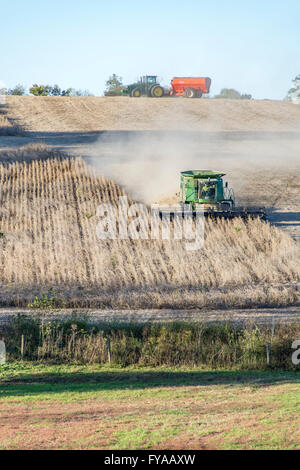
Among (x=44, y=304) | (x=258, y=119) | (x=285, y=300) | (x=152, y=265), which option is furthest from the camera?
(x=258, y=119)

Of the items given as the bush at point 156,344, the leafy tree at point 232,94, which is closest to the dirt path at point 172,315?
the bush at point 156,344

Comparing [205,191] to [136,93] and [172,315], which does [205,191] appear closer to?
[172,315]

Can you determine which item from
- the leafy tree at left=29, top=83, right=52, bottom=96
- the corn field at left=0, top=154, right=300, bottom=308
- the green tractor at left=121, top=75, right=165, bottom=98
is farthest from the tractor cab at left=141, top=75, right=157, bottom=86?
the corn field at left=0, top=154, right=300, bottom=308

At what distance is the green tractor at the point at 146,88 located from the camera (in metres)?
62.1

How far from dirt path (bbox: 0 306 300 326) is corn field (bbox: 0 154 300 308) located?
600 mm

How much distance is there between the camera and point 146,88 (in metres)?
62.2

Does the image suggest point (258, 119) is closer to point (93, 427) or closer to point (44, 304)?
point (44, 304)

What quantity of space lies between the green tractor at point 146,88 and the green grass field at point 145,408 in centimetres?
5116

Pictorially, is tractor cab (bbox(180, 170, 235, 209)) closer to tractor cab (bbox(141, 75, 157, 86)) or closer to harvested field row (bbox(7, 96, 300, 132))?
harvested field row (bbox(7, 96, 300, 132))

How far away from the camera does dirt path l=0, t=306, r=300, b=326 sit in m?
17.3

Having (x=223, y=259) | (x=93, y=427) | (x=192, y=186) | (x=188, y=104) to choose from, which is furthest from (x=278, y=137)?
(x=93, y=427)

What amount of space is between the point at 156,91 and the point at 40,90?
55.4 feet

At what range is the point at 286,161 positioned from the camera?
42969mm

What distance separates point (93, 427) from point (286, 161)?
1393 inches
